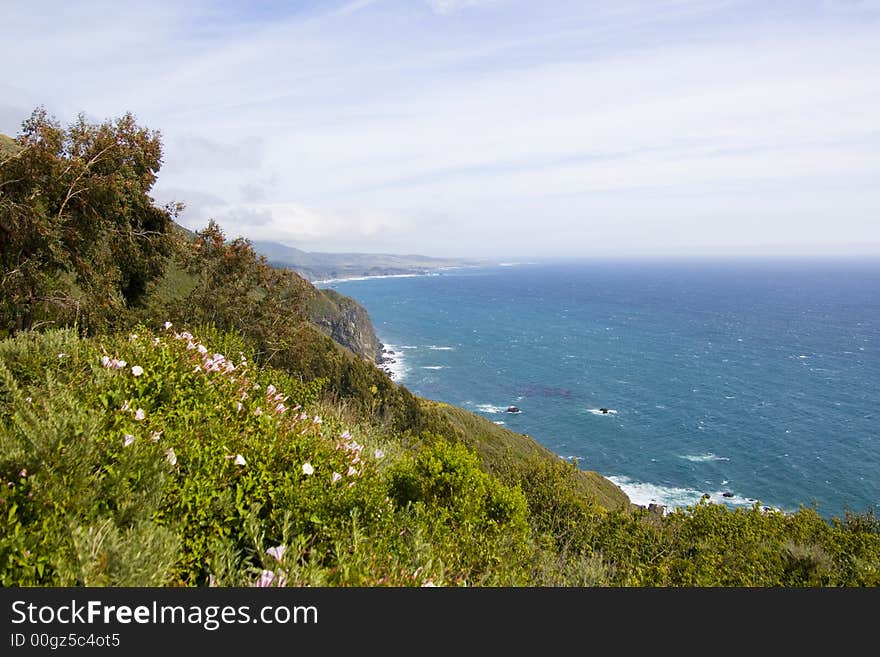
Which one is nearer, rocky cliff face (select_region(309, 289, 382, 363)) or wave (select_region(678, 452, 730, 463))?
wave (select_region(678, 452, 730, 463))

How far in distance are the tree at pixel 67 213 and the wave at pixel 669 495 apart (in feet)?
140

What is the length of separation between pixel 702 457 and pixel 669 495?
10380 millimetres

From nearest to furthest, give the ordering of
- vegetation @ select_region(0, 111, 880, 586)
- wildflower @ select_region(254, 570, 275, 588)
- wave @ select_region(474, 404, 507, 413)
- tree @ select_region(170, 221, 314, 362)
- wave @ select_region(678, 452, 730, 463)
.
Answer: wildflower @ select_region(254, 570, 275, 588) < vegetation @ select_region(0, 111, 880, 586) < tree @ select_region(170, 221, 314, 362) < wave @ select_region(678, 452, 730, 463) < wave @ select_region(474, 404, 507, 413)

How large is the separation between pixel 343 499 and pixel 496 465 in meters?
15.7

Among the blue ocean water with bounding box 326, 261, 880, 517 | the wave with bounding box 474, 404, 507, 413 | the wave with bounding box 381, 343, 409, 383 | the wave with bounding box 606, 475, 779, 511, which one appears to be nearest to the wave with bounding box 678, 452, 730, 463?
the blue ocean water with bounding box 326, 261, 880, 517

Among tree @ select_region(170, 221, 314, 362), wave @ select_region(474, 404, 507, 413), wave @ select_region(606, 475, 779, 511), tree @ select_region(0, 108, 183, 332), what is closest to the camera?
tree @ select_region(0, 108, 183, 332)

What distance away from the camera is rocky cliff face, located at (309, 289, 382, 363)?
346ft

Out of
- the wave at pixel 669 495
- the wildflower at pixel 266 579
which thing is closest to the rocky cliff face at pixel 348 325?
the wave at pixel 669 495

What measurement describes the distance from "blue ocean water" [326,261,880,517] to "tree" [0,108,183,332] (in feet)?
123

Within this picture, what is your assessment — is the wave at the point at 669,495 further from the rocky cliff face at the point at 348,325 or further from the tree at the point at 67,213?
the rocky cliff face at the point at 348,325

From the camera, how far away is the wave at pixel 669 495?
4272 centimetres

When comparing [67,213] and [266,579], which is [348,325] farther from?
[266,579]

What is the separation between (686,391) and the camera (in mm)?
73188

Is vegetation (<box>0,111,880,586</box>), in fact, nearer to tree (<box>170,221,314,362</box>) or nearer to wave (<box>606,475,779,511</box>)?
tree (<box>170,221,314,362</box>)
